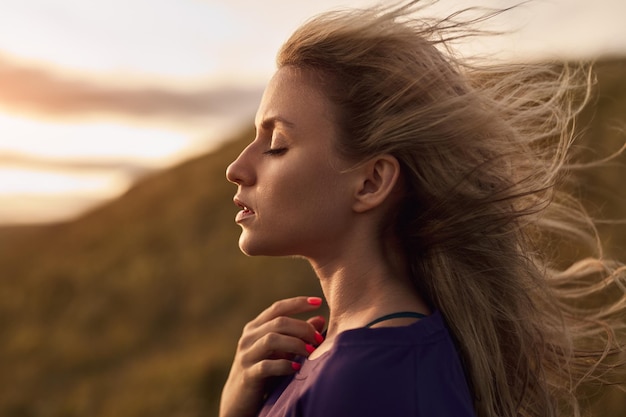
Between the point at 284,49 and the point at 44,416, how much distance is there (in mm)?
15016

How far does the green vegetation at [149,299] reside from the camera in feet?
50.3

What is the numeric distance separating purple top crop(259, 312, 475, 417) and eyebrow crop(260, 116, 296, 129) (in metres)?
0.73

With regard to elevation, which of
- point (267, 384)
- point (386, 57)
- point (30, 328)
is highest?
point (386, 57)

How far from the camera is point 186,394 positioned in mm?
14344

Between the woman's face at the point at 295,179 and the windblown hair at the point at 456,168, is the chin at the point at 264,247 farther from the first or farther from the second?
the windblown hair at the point at 456,168

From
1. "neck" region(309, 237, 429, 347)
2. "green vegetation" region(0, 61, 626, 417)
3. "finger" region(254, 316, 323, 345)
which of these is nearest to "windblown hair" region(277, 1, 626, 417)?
"neck" region(309, 237, 429, 347)

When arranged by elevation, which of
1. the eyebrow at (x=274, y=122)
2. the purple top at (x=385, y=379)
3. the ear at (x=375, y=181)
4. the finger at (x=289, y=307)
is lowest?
the purple top at (x=385, y=379)

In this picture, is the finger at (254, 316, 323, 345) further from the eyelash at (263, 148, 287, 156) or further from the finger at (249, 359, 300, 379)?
the eyelash at (263, 148, 287, 156)

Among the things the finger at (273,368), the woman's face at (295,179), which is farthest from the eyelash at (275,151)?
the finger at (273,368)

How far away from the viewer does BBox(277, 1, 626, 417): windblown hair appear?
287 cm

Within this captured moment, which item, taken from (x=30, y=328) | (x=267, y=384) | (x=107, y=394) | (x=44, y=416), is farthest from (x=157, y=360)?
(x=267, y=384)

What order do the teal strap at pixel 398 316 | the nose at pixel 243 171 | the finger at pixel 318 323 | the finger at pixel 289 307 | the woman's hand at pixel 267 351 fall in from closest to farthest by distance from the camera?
Answer: 1. the teal strap at pixel 398 316
2. the nose at pixel 243 171
3. the woman's hand at pixel 267 351
4. the finger at pixel 318 323
5. the finger at pixel 289 307

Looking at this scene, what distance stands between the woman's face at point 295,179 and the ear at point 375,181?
1.4 inches

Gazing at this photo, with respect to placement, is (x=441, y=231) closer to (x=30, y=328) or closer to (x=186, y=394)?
(x=186, y=394)
